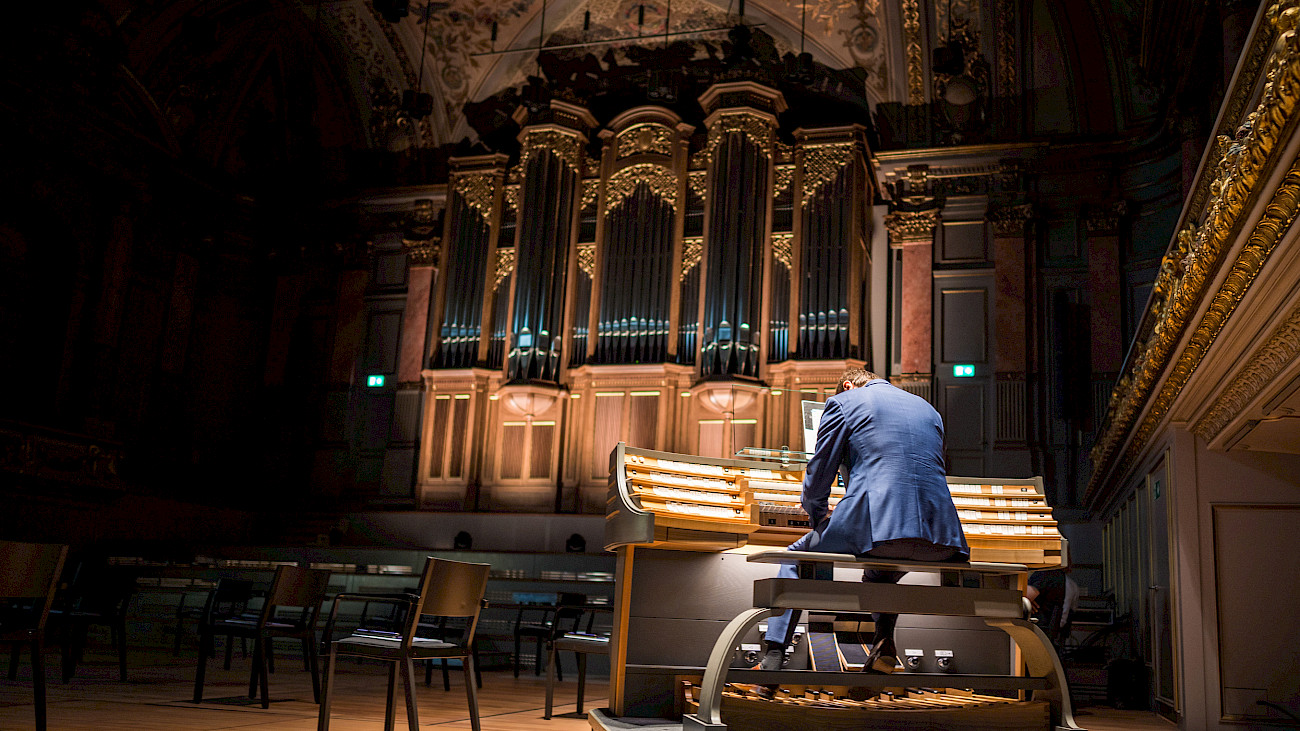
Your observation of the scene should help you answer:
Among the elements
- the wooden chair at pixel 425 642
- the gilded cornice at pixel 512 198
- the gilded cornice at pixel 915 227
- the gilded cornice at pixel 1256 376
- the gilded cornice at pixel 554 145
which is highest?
the gilded cornice at pixel 554 145

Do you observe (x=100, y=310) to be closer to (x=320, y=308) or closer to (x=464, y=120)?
(x=320, y=308)

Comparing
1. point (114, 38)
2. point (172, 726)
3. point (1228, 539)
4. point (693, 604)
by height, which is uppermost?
point (114, 38)

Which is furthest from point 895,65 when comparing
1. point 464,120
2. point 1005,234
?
point 464,120

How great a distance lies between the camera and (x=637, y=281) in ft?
32.9

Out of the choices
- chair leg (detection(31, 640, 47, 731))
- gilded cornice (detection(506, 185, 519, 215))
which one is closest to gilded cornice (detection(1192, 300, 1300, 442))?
chair leg (detection(31, 640, 47, 731))

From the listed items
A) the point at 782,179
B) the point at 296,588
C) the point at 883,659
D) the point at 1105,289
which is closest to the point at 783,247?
the point at 782,179

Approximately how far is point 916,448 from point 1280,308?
145 cm

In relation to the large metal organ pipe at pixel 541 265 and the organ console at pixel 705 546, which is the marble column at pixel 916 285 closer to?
the large metal organ pipe at pixel 541 265

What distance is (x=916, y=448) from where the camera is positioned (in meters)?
3.41

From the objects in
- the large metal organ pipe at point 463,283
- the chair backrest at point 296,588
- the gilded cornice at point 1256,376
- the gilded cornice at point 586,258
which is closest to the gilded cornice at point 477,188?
the large metal organ pipe at point 463,283

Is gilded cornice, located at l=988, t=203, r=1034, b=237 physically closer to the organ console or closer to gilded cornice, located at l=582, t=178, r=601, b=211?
gilded cornice, located at l=582, t=178, r=601, b=211

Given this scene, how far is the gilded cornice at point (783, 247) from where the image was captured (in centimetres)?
968

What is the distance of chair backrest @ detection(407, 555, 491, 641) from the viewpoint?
352cm

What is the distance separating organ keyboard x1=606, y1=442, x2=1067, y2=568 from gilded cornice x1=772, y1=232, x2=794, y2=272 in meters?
5.51
